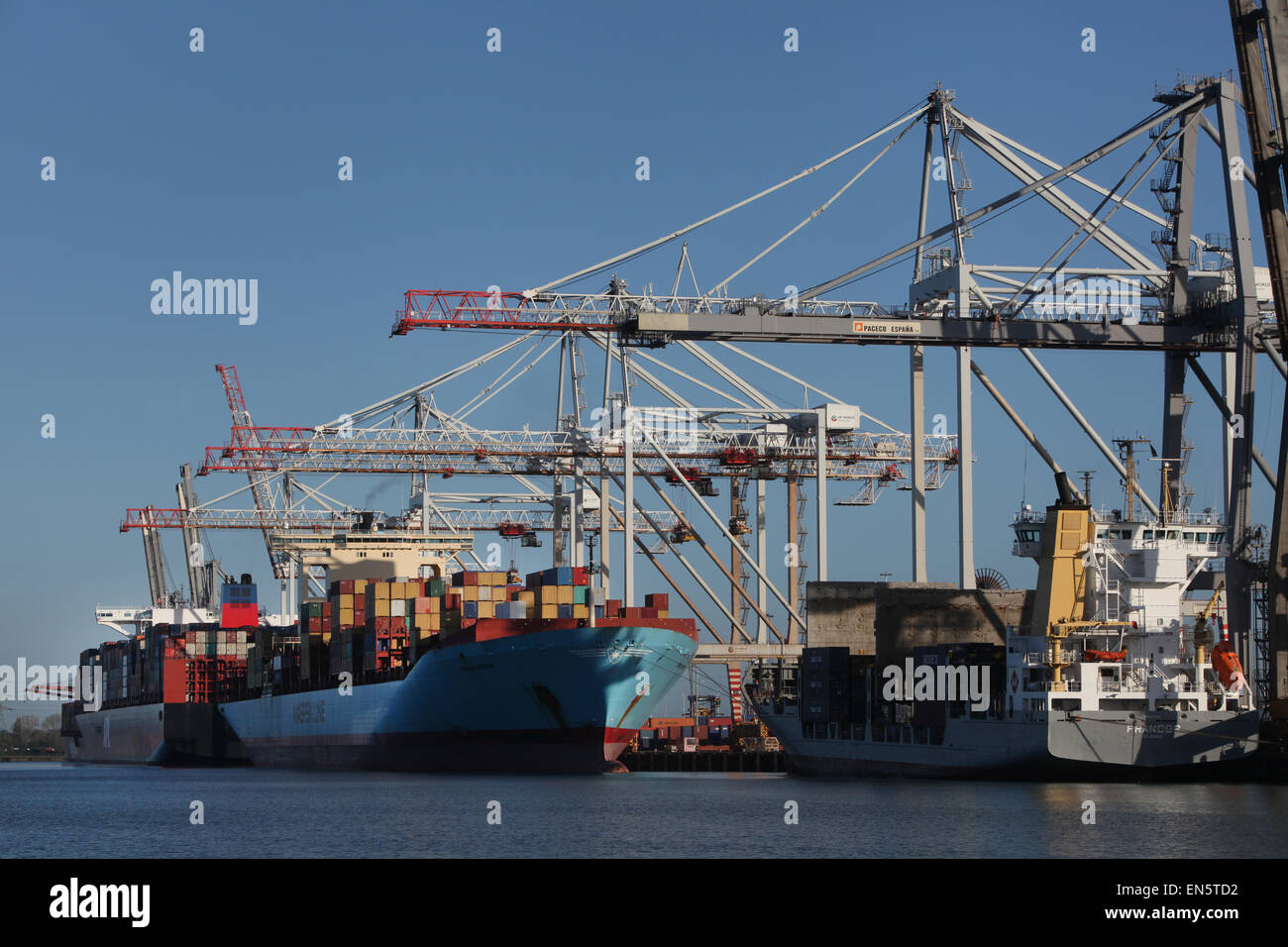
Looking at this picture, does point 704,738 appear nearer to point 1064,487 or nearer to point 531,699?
point 531,699

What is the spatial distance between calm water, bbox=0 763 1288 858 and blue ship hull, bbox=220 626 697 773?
126 inches

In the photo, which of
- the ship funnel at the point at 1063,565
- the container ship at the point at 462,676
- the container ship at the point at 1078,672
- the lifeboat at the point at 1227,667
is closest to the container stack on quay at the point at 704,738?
the container ship at the point at 462,676

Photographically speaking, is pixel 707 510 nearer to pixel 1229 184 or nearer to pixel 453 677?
pixel 453 677

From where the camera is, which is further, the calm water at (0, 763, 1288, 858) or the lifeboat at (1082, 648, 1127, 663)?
the lifeboat at (1082, 648, 1127, 663)

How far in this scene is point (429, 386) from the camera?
63.8 m

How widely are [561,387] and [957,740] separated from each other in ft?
81.4

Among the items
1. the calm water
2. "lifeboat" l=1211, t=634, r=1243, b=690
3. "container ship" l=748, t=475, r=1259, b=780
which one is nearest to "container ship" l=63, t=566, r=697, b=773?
the calm water

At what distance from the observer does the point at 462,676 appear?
48.5 m

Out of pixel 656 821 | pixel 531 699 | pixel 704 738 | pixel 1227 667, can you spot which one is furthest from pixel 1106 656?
pixel 704 738

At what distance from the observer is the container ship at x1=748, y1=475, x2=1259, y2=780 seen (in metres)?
37.2

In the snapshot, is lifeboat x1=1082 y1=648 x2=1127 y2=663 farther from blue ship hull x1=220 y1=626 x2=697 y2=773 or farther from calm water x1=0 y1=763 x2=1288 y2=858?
blue ship hull x1=220 y1=626 x2=697 y2=773

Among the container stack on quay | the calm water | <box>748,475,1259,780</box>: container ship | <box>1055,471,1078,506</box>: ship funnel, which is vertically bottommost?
the container stack on quay
